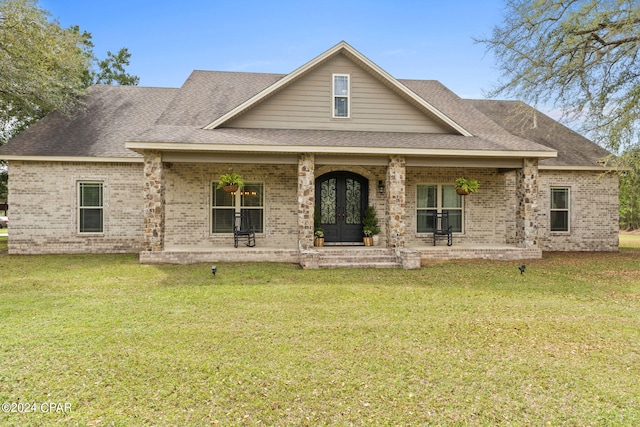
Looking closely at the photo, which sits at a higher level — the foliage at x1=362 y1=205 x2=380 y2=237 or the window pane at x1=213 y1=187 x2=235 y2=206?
the window pane at x1=213 y1=187 x2=235 y2=206

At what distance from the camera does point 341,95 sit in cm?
A: 1161

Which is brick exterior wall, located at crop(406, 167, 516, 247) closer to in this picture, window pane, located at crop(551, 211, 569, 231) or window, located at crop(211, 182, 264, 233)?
window pane, located at crop(551, 211, 569, 231)

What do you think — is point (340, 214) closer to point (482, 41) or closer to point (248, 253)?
point (248, 253)

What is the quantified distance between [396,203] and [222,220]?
560cm

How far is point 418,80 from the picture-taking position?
1587 centimetres

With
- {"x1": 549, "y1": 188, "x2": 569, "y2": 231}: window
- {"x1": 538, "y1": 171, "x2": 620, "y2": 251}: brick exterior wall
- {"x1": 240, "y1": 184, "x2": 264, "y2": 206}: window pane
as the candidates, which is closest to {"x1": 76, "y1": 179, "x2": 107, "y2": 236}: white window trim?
{"x1": 240, "y1": 184, "x2": 264, "y2": 206}: window pane

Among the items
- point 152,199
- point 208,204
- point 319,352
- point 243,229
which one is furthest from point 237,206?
point 319,352

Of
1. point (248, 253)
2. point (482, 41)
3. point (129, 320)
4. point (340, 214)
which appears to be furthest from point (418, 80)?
point (129, 320)

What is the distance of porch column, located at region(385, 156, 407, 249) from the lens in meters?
10.7

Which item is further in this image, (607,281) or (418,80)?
(418,80)

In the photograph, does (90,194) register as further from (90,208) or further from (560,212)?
(560,212)

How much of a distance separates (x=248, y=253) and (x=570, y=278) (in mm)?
7943

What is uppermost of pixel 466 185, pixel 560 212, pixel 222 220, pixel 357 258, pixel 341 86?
pixel 341 86

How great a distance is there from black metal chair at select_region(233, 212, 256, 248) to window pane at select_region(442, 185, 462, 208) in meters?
6.68
